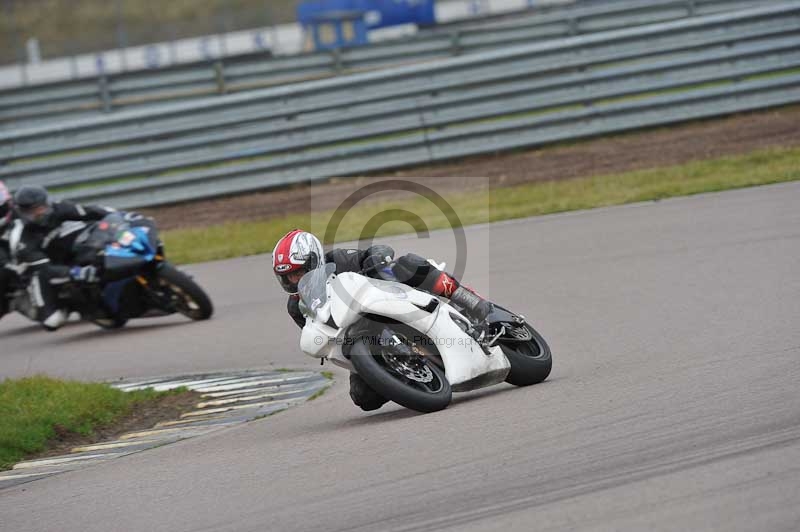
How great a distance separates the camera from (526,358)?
736cm

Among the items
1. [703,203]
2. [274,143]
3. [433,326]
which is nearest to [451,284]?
[433,326]

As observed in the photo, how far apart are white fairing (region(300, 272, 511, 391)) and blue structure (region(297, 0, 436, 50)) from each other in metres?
25.3

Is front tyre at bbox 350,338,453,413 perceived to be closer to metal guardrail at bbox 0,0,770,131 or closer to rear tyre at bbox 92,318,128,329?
rear tyre at bbox 92,318,128,329

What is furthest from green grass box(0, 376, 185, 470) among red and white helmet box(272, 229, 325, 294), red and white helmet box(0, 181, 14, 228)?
red and white helmet box(0, 181, 14, 228)

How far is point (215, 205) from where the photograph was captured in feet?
60.4

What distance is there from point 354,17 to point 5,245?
67.5 feet

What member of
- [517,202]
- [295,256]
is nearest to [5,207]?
[517,202]

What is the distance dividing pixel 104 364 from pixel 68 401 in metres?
2.33

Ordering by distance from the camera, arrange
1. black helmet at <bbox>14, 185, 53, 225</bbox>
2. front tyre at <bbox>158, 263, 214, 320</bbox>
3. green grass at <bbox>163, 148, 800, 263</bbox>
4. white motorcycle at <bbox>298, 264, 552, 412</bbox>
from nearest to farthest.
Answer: white motorcycle at <bbox>298, 264, 552, 412</bbox> < front tyre at <bbox>158, 263, 214, 320</bbox> < black helmet at <bbox>14, 185, 53, 225</bbox> < green grass at <bbox>163, 148, 800, 263</bbox>

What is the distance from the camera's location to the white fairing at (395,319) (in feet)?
22.7

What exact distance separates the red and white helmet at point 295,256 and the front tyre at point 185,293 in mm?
4914

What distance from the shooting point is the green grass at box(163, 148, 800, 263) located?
14883 millimetres

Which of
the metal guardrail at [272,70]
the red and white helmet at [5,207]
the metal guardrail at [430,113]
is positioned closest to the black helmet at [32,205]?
the red and white helmet at [5,207]

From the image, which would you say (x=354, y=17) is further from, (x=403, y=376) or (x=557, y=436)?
(x=557, y=436)
